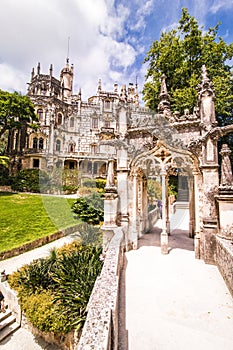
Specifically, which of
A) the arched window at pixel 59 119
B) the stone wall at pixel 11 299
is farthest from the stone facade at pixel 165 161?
the arched window at pixel 59 119

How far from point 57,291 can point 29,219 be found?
957cm

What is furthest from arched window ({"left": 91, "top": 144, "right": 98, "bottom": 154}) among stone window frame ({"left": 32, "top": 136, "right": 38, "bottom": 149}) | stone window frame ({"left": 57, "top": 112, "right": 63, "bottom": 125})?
stone window frame ({"left": 32, "top": 136, "right": 38, "bottom": 149})

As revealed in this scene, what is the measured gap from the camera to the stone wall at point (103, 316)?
6.79 feet

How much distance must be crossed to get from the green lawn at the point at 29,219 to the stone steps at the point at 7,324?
140 inches

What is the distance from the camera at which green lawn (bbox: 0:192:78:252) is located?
1107 centimetres

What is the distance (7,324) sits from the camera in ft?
20.9

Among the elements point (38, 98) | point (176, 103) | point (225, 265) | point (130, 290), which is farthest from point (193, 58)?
point (38, 98)

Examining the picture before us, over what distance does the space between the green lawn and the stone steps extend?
3.55 m

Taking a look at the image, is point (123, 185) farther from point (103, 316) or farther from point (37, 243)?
point (37, 243)

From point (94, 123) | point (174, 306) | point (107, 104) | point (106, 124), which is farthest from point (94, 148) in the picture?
point (174, 306)

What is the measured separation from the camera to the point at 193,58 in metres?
13.6

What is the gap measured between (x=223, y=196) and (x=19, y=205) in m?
17.6

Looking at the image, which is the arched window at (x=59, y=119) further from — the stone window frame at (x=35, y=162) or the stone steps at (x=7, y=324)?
the stone steps at (x=7, y=324)

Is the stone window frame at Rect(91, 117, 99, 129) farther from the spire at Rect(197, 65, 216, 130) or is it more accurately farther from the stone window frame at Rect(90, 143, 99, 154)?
the spire at Rect(197, 65, 216, 130)
